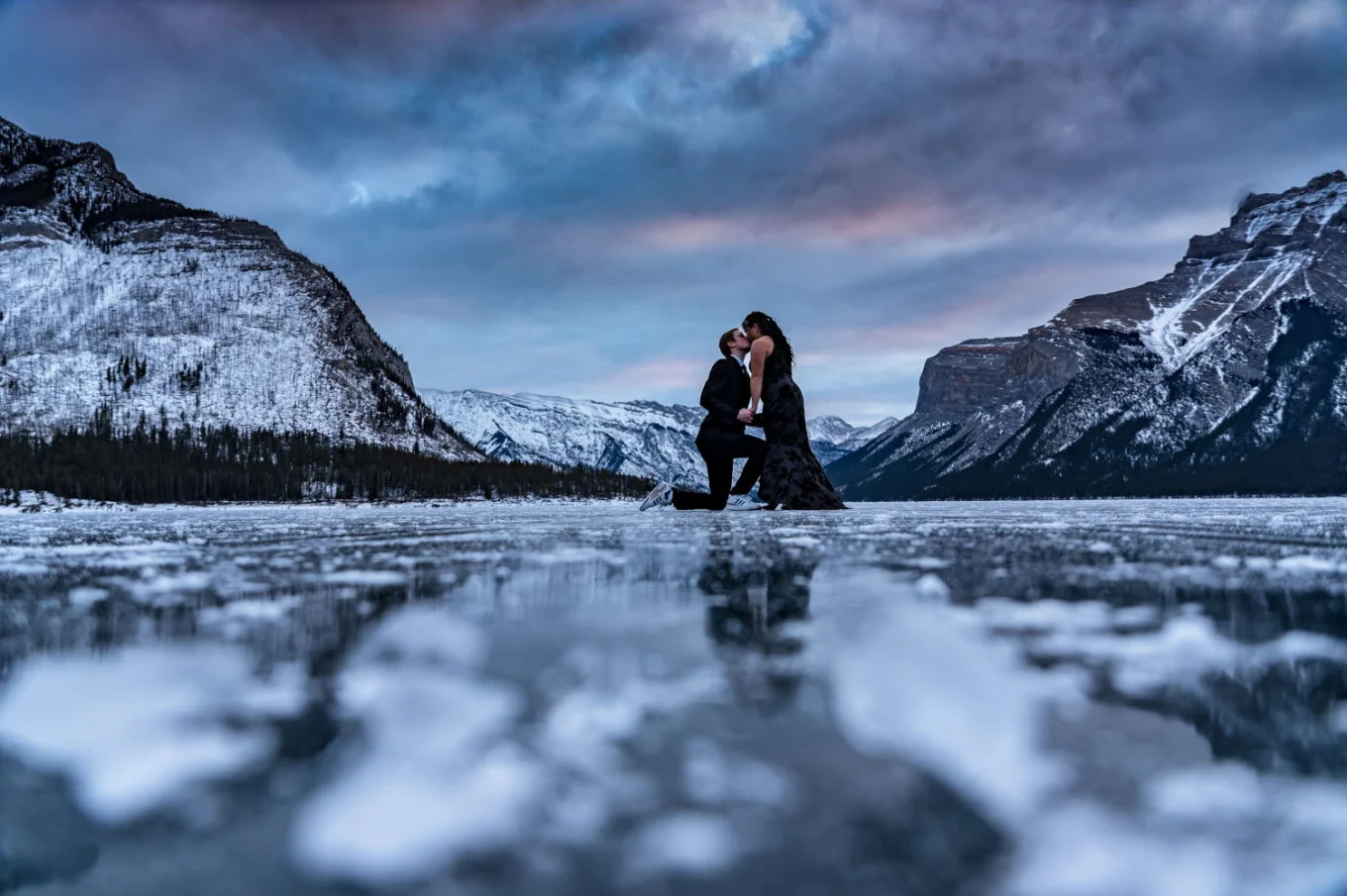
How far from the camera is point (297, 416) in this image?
16025cm

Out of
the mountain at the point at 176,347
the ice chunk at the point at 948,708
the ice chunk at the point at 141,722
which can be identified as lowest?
the ice chunk at the point at 141,722

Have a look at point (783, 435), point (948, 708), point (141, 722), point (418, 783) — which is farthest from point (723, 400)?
point (418, 783)

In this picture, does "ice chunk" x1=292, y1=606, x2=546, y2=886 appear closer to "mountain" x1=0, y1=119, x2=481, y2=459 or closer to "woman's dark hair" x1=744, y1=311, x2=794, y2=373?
"woman's dark hair" x1=744, y1=311, x2=794, y2=373

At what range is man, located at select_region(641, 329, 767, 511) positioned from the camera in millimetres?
20328

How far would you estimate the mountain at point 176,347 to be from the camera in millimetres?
156375

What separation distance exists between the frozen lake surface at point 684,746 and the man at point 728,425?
607 inches

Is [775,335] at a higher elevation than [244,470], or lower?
higher

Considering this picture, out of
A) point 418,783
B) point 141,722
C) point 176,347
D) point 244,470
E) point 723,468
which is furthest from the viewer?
point 176,347

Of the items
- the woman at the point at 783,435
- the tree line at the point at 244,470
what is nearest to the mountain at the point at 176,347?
the tree line at the point at 244,470

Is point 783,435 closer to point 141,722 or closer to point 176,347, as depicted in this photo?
point 141,722

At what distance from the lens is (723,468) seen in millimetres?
21922

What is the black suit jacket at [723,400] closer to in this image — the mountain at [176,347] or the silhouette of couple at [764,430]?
the silhouette of couple at [764,430]

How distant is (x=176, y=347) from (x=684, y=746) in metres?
208

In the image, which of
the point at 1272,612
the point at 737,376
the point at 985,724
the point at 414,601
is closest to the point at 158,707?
Result: the point at 414,601
